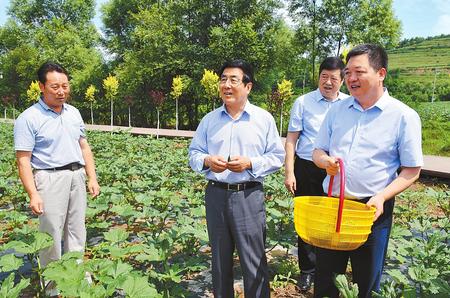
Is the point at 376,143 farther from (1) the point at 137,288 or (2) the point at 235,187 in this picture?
(1) the point at 137,288

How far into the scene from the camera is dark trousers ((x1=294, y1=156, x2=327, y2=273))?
3104 mm

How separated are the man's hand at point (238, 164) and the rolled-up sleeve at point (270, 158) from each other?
2.8 inches

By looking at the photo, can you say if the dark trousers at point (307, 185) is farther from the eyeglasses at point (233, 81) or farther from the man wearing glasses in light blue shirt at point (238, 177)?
the eyeglasses at point (233, 81)

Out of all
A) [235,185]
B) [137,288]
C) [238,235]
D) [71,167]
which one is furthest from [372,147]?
[71,167]

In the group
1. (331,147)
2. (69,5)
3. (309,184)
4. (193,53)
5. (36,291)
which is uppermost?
(69,5)

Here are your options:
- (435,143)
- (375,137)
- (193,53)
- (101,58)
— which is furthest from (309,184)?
(101,58)

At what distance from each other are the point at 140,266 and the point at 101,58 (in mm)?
37486

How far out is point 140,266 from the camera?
11.7ft

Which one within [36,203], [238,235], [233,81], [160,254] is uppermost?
[233,81]

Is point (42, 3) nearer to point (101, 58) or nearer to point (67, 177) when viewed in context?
point (101, 58)

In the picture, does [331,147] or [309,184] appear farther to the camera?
[309,184]

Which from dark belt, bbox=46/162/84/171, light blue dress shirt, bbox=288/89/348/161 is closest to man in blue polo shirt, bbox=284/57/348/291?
light blue dress shirt, bbox=288/89/348/161

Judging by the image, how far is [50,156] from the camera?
112 inches

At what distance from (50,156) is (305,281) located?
2244 mm
